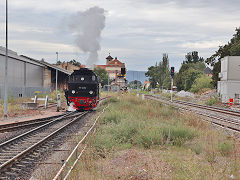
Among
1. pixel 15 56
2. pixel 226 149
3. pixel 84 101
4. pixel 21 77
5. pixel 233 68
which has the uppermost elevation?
pixel 15 56

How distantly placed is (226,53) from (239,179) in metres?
48.1

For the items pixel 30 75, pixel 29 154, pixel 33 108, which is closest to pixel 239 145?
pixel 29 154

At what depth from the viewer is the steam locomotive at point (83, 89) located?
70.7 feet

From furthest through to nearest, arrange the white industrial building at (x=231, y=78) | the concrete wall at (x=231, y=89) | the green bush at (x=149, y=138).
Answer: the white industrial building at (x=231, y=78) < the concrete wall at (x=231, y=89) < the green bush at (x=149, y=138)

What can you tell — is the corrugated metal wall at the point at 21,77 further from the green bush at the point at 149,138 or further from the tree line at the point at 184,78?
the tree line at the point at 184,78

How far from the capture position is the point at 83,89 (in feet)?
70.7

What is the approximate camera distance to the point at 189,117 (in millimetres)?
13695

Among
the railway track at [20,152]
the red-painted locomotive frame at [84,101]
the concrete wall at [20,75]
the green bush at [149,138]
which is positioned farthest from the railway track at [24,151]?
the concrete wall at [20,75]

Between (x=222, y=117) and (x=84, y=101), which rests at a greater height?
(x=84, y=101)

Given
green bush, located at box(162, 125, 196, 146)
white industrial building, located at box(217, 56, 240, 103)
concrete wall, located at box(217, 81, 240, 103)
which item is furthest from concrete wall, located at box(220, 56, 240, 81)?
green bush, located at box(162, 125, 196, 146)

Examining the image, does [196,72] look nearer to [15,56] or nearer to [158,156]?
[15,56]

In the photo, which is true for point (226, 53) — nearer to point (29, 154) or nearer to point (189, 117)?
point (189, 117)

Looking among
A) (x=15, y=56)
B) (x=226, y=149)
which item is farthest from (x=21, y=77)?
(x=226, y=149)

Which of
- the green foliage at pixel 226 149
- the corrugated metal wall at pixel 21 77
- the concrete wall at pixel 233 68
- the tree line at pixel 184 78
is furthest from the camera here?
the tree line at pixel 184 78
